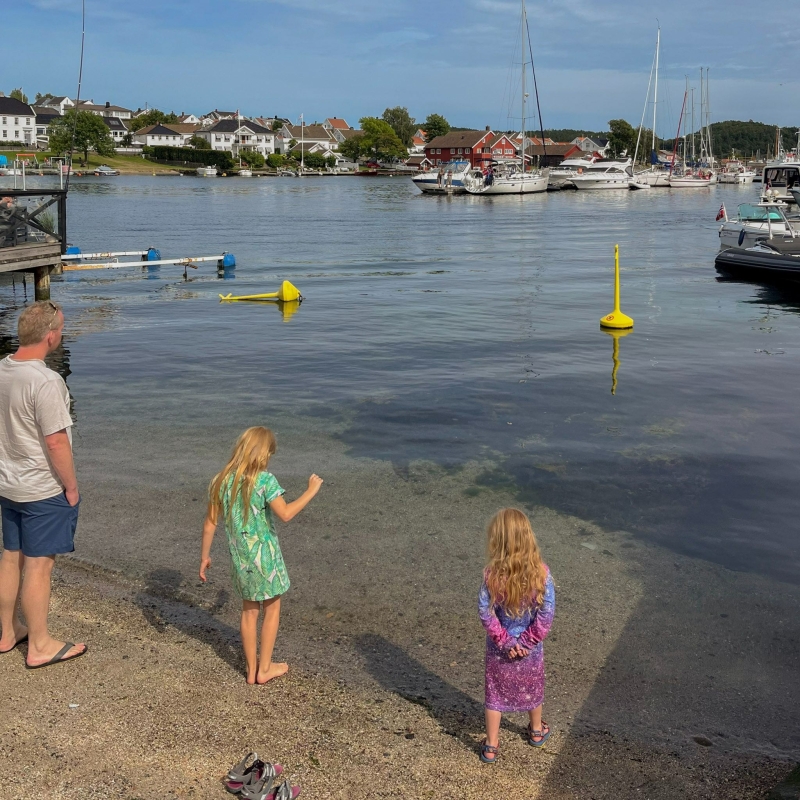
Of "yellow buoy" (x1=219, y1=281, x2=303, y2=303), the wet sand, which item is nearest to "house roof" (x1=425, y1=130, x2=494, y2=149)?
"yellow buoy" (x1=219, y1=281, x2=303, y2=303)

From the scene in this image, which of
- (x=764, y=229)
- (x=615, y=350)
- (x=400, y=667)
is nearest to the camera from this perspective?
(x=400, y=667)

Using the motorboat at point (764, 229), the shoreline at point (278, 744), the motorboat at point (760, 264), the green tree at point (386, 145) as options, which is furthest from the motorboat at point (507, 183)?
the green tree at point (386, 145)

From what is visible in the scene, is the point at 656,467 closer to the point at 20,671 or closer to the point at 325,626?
the point at 325,626

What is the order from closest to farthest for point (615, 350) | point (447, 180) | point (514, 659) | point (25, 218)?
point (514, 659) < point (615, 350) < point (25, 218) < point (447, 180)

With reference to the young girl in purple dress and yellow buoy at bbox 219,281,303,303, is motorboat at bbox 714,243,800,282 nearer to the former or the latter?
yellow buoy at bbox 219,281,303,303

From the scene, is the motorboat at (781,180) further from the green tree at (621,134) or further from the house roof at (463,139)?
the green tree at (621,134)

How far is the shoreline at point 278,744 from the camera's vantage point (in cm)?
420

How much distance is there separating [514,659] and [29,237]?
19045mm

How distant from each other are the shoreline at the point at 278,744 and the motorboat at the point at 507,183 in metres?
93.3

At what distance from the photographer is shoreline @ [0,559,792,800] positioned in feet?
13.8

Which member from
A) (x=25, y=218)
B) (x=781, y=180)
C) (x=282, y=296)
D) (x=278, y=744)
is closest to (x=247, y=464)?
(x=278, y=744)

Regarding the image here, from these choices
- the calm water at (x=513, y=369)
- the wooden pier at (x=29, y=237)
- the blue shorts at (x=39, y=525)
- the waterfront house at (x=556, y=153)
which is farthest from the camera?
the waterfront house at (x=556, y=153)

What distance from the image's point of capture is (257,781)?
404 cm

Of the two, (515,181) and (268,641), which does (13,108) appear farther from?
(268,641)
